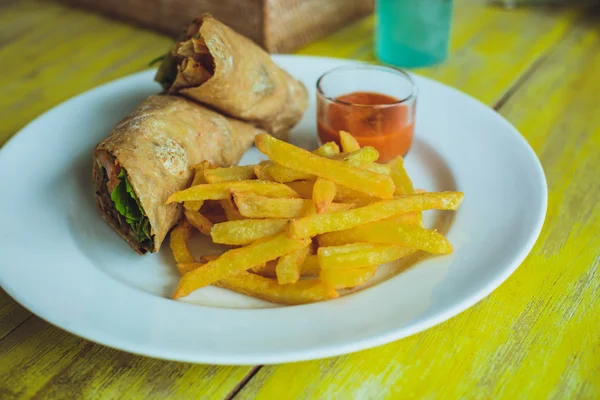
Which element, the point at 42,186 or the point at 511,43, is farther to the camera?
the point at 511,43

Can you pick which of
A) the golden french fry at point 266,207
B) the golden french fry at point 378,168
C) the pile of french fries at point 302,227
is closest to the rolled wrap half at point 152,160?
the pile of french fries at point 302,227

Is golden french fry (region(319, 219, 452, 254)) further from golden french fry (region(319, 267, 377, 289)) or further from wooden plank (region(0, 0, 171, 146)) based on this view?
wooden plank (region(0, 0, 171, 146))

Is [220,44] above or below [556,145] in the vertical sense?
above

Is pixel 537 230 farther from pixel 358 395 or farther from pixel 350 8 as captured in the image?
pixel 350 8

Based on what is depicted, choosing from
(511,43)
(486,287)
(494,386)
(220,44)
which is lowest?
(511,43)

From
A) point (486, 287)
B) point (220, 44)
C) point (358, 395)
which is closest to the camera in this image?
point (358, 395)

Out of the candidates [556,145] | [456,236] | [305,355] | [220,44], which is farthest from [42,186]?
[556,145]
